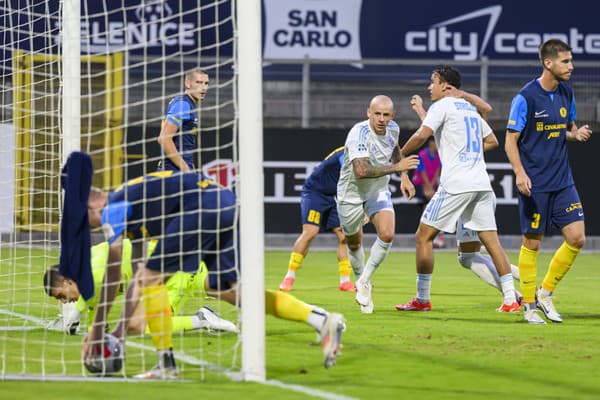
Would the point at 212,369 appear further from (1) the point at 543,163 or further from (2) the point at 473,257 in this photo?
(2) the point at 473,257

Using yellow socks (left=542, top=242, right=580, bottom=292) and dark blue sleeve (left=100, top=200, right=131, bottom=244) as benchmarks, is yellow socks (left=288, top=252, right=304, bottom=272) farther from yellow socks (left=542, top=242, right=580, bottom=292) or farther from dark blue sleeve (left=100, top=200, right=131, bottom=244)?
dark blue sleeve (left=100, top=200, right=131, bottom=244)

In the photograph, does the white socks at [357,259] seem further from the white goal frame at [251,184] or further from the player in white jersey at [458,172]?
the white goal frame at [251,184]

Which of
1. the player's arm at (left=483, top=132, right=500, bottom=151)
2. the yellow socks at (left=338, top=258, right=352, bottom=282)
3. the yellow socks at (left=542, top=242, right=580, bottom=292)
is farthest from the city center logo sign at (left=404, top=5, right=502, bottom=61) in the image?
the yellow socks at (left=542, top=242, right=580, bottom=292)

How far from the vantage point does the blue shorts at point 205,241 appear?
7113mm

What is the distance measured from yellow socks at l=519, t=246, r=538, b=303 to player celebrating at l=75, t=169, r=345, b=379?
3315 mm

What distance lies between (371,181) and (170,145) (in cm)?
258

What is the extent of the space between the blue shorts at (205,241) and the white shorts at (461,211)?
11.5 ft

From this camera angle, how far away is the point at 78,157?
6.79 m

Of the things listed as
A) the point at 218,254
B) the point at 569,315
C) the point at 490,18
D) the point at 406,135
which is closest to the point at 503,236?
the point at 406,135

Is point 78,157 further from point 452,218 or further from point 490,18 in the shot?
point 490,18

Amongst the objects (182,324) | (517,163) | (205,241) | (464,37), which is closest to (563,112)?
(517,163)

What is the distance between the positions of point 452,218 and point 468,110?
0.98m

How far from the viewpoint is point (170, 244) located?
712 centimetres

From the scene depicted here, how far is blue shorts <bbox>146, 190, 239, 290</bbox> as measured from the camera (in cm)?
711
